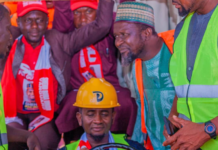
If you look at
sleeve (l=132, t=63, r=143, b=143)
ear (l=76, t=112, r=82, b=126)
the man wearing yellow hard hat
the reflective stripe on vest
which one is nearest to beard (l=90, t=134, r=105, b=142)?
the man wearing yellow hard hat

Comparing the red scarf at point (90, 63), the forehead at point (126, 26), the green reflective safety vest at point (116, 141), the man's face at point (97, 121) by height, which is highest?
the forehead at point (126, 26)

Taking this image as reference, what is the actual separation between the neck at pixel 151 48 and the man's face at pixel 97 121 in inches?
15.8

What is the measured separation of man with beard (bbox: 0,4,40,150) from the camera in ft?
5.58

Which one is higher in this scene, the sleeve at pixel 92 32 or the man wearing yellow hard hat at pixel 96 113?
the sleeve at pixel 92 32

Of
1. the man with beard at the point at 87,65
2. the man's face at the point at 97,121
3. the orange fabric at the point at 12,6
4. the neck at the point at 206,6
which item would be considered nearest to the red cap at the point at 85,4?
the man with beard at the point at 87,65

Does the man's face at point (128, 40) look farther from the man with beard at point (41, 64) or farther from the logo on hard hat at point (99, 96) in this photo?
the logo on hard hat at point (99, 96)

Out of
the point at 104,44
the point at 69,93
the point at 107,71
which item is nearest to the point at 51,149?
the point at 69,93

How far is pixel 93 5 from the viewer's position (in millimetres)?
2100

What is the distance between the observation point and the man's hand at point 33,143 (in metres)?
1.82

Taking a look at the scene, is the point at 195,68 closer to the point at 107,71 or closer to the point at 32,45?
the point at 107,71

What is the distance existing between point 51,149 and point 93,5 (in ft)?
3.25

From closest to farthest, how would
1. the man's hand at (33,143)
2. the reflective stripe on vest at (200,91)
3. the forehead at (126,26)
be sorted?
the reflective stripe on vest at (200,91) < the man's hand at (33,143) < the forehead at (126,26)

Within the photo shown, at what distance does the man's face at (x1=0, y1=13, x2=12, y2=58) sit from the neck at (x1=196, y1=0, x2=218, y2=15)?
1218 mm

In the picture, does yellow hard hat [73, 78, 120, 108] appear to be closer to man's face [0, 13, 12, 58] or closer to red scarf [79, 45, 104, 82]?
red scarf [79, 45, 104, 82]
